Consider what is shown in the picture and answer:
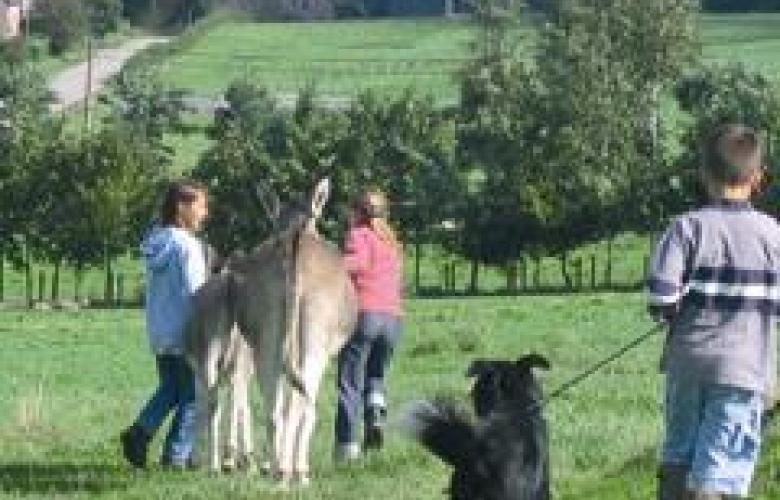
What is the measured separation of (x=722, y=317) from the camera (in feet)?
26.2

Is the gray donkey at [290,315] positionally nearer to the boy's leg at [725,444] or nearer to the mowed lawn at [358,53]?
the boy's leg at [725,444]

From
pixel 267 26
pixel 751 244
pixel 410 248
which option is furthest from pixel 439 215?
pixel 267 26

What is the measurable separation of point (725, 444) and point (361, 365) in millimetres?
6382

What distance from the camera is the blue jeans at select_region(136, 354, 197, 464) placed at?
1338 cm

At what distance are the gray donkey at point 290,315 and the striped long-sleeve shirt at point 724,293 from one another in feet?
15.5

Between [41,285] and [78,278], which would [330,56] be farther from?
[41,285]

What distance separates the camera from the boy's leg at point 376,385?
14.2 meters

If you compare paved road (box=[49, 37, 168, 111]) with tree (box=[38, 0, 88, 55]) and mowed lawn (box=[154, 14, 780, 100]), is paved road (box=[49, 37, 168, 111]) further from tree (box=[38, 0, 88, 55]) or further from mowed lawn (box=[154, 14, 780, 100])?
mowed lawn (box=[154, 14, 780, 100])

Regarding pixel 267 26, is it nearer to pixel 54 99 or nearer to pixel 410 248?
pixel 54 99

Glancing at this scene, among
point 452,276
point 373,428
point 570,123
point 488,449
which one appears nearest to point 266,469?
point 373,428

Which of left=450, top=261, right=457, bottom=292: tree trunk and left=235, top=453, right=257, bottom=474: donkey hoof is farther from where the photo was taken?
left=450, top=261, right=457, bottom=292: tree trunk

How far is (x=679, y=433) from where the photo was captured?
26.7 ft

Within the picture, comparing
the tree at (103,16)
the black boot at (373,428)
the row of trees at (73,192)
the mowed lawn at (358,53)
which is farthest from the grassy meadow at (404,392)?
the tree at (103,16)

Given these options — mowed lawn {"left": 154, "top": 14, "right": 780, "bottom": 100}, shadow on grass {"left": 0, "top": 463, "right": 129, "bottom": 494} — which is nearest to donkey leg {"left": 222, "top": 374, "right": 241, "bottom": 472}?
shadow on grass {"left": 0, "top": 463, "right": 129, "bottom": 494}
